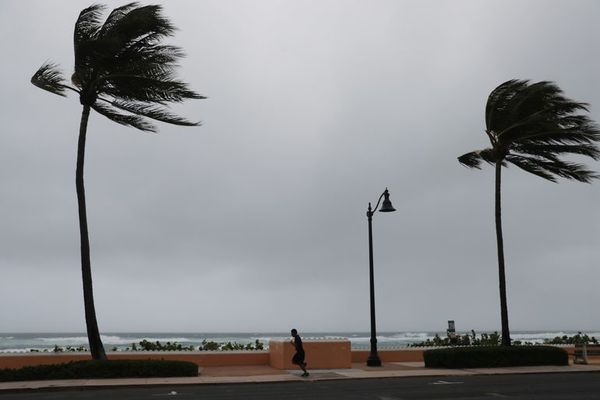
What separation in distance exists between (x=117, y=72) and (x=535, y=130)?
15613mm

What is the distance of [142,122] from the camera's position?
23.3 meters

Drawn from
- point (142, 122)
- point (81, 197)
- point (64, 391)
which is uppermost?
point (142, 122)

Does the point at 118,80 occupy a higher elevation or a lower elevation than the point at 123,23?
lower

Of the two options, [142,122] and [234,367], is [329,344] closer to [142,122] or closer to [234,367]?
[234,367]

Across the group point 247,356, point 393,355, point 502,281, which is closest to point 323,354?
point 247,356

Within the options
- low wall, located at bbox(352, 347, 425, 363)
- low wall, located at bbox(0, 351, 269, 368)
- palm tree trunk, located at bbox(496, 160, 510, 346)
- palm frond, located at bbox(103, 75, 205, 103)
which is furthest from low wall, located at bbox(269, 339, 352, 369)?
palm frond, located at bbox(103, 75, 205, 103)

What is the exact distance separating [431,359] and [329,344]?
3.65 m

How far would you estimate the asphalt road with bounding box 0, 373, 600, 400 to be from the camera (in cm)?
1470

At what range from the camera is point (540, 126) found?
2447 cm

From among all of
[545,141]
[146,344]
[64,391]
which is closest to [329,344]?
[146,344]

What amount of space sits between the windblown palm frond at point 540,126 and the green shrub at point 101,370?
14850mm

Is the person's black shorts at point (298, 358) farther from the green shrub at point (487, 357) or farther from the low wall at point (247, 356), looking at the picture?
the green shrub at point (487, 357)

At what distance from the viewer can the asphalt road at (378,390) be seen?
1470 centimetres

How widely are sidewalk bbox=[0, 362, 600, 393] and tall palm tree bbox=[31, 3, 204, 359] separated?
3106 mm
